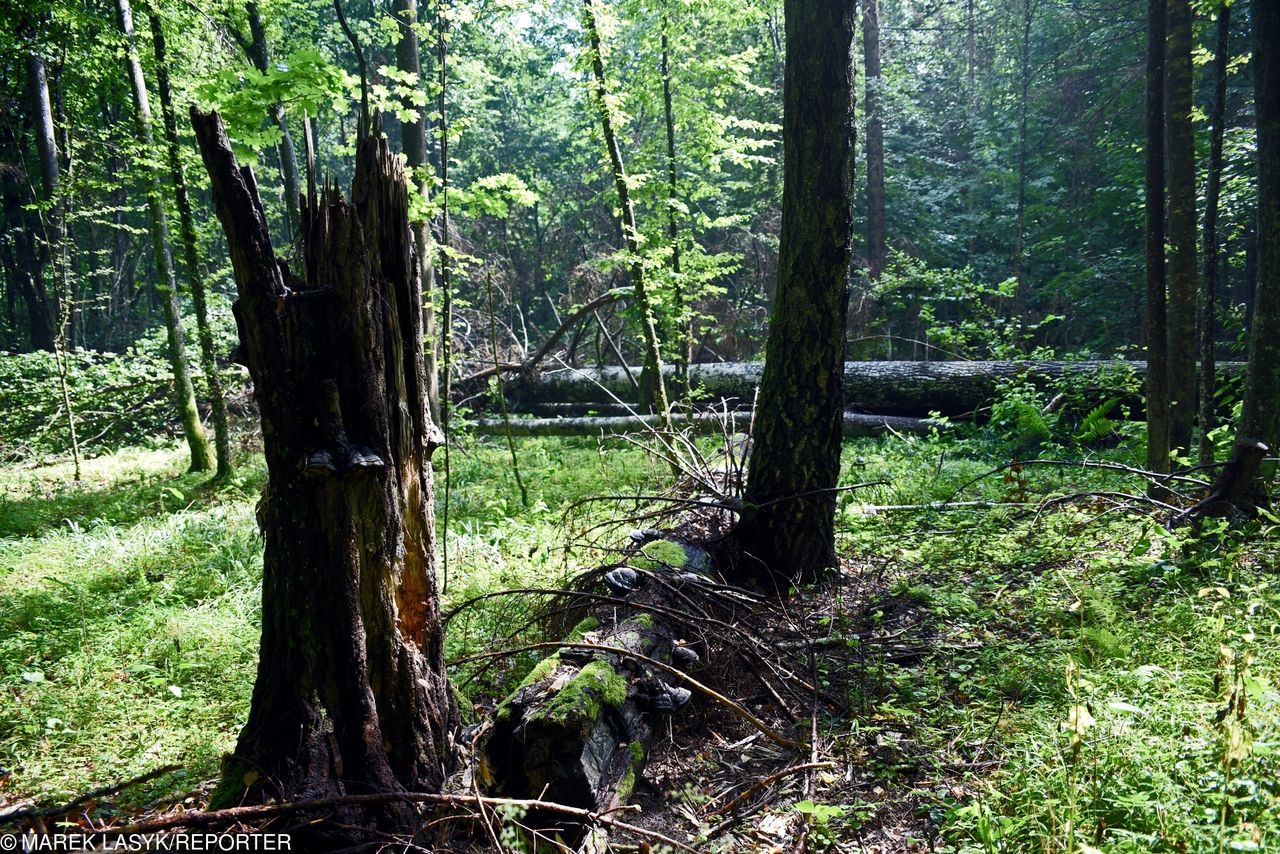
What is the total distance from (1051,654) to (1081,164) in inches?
703

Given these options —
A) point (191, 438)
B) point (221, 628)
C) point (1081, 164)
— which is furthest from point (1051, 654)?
point (1081, 164)

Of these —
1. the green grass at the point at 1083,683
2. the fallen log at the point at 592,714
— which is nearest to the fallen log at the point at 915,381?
the green grass at the point at 1083,683

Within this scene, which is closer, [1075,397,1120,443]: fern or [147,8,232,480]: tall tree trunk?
[1075,397,1120,443]: fern

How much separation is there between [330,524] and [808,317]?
3.22 m

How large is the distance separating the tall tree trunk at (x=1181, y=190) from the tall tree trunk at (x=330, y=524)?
7.08 metres

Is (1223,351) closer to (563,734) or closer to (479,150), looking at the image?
(563,734)

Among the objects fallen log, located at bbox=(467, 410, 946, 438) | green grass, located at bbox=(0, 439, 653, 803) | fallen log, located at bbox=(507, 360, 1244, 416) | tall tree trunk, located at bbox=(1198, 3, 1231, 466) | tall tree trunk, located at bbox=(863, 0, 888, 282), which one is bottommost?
green grass, located at bbox=(0, 439, 653, 803)

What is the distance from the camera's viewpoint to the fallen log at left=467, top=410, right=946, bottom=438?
10684 millimetres

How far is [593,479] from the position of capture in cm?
876

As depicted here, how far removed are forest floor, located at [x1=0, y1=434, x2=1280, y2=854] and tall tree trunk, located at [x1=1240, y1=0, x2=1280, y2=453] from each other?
783 mm

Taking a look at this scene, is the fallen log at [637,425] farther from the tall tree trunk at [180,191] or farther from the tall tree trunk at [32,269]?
the tall tree trunk at [32,269]

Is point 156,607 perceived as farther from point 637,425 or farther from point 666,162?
point 637,425

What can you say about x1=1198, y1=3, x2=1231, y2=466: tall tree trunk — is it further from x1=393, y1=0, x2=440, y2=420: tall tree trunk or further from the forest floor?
x1=393, y1=0, x2=440, y2=420: tall tree trunk

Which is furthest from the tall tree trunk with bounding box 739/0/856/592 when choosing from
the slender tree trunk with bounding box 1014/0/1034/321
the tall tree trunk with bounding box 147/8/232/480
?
the slender tree trunk with bounding box 1014/0/1034/321
